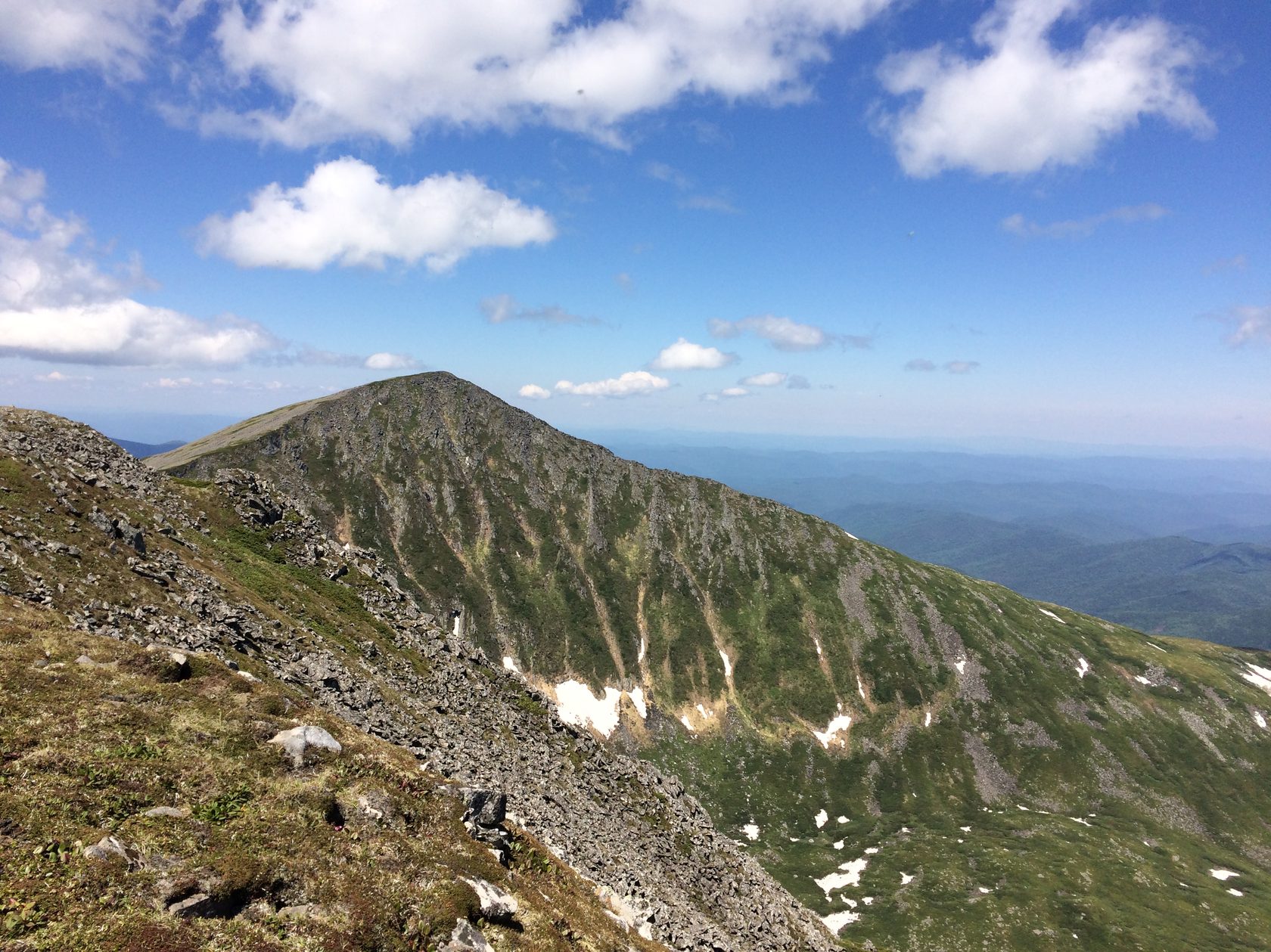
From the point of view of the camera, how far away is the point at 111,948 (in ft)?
45.9

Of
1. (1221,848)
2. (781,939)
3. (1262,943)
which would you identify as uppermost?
(781,939)

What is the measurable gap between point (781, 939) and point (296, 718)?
47042mm

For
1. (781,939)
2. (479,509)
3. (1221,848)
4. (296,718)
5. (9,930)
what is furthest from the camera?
(479,509)

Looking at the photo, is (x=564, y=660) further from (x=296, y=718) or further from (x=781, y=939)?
(x=296, y=718)

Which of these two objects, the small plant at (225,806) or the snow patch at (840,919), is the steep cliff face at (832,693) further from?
the small plant at (225,806)

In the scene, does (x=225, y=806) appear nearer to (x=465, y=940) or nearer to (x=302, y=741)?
(x=302, y=741)

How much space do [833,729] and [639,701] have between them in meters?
54.4

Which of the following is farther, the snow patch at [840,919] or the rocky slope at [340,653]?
the snow patch at [840,919]

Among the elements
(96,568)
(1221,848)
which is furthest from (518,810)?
(1221,848)

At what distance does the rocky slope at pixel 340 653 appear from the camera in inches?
1340

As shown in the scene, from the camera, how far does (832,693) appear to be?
168 m

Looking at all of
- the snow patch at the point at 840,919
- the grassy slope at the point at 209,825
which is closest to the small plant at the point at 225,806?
the grassy slope at the point at 209,825

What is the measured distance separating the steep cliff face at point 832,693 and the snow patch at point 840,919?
467 millimetres

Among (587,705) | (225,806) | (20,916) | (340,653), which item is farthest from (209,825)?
(587,705)
